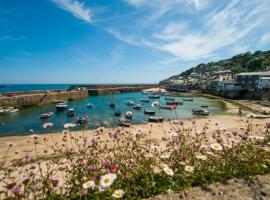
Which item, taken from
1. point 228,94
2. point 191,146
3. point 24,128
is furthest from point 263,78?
point 191,146

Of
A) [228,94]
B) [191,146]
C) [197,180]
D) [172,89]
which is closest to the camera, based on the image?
[197,180]

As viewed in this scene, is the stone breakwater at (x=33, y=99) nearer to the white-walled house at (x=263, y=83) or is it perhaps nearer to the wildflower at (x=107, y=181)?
the wildflower at (x=107, y=181)

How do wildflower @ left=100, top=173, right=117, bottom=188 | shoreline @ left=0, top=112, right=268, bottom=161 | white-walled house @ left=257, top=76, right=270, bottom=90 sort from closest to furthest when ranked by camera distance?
wildflower @ left=100, top=173, right=117, bottom=188
shoreline @ left=0, top=112, right=268, bottom=161
white-walled house @ left=257, top=76, right=270, bottom=90

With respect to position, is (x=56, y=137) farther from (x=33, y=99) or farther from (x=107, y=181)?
(x=33, y=99)

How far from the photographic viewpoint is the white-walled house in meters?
69.3

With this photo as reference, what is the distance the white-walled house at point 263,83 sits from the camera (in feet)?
227

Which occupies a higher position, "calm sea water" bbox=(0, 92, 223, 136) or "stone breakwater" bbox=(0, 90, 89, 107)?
"stone breakwater" bbox=(0, 90, 89, 107)

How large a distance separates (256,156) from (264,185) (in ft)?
3.30

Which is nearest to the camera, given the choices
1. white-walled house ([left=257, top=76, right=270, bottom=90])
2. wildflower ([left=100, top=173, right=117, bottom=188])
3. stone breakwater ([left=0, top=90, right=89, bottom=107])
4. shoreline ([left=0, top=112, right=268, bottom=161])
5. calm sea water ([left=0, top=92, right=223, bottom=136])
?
wildflower ([left=100, top=173, right=117, bottom=188])

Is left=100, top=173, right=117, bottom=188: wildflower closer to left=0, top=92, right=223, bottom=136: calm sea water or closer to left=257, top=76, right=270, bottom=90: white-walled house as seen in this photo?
left=0, top=92, right=223, bottom=136: calm sea water

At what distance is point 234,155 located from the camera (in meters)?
4.18

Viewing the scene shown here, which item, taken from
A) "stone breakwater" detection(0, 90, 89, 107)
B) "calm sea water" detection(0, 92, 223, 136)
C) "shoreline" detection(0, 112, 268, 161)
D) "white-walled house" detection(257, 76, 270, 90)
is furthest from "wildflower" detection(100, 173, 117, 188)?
"white-walled house" detection(257, 76, 270, 90)

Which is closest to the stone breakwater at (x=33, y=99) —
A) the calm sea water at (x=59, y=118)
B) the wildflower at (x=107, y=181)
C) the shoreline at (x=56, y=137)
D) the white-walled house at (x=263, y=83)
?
the calm sea water at (x=59, y=118)

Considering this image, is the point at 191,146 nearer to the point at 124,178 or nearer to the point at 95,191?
the point at 124,178
